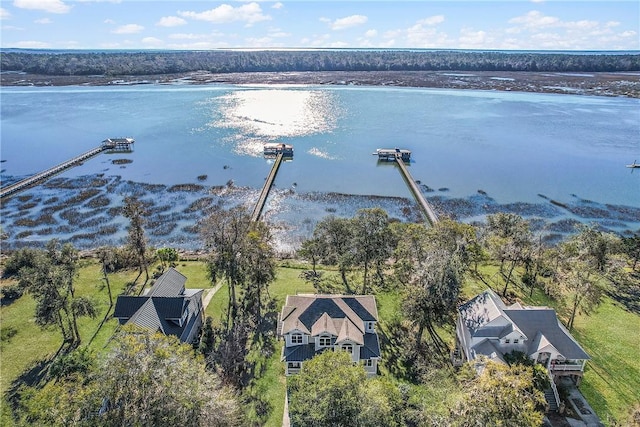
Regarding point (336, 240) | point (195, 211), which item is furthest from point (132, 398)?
point (195, 211)

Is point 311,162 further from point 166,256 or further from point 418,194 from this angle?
point 166,256

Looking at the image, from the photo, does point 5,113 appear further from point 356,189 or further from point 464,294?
point 464,294

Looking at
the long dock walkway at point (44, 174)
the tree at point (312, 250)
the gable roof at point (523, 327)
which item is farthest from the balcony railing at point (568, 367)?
the long dock walkway at point (44, 174)

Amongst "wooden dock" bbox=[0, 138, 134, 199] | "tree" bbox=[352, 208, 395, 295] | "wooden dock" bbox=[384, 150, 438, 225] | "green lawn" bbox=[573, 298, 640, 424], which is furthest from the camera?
"wooden dock" bbox=[0, 138, 134, 199]

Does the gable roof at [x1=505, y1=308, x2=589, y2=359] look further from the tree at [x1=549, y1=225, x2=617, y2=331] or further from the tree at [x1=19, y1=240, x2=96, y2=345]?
the tree at [x1=19, y1=240, x2=96, y2=345]

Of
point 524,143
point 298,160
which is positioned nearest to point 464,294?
point 298,160

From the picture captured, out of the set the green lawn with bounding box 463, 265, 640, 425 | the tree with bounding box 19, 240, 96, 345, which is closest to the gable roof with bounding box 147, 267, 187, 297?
the tree with bounding box 19, 240, 96, 345

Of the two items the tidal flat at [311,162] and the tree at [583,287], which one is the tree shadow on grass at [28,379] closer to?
the tidal flat at [311,162]
